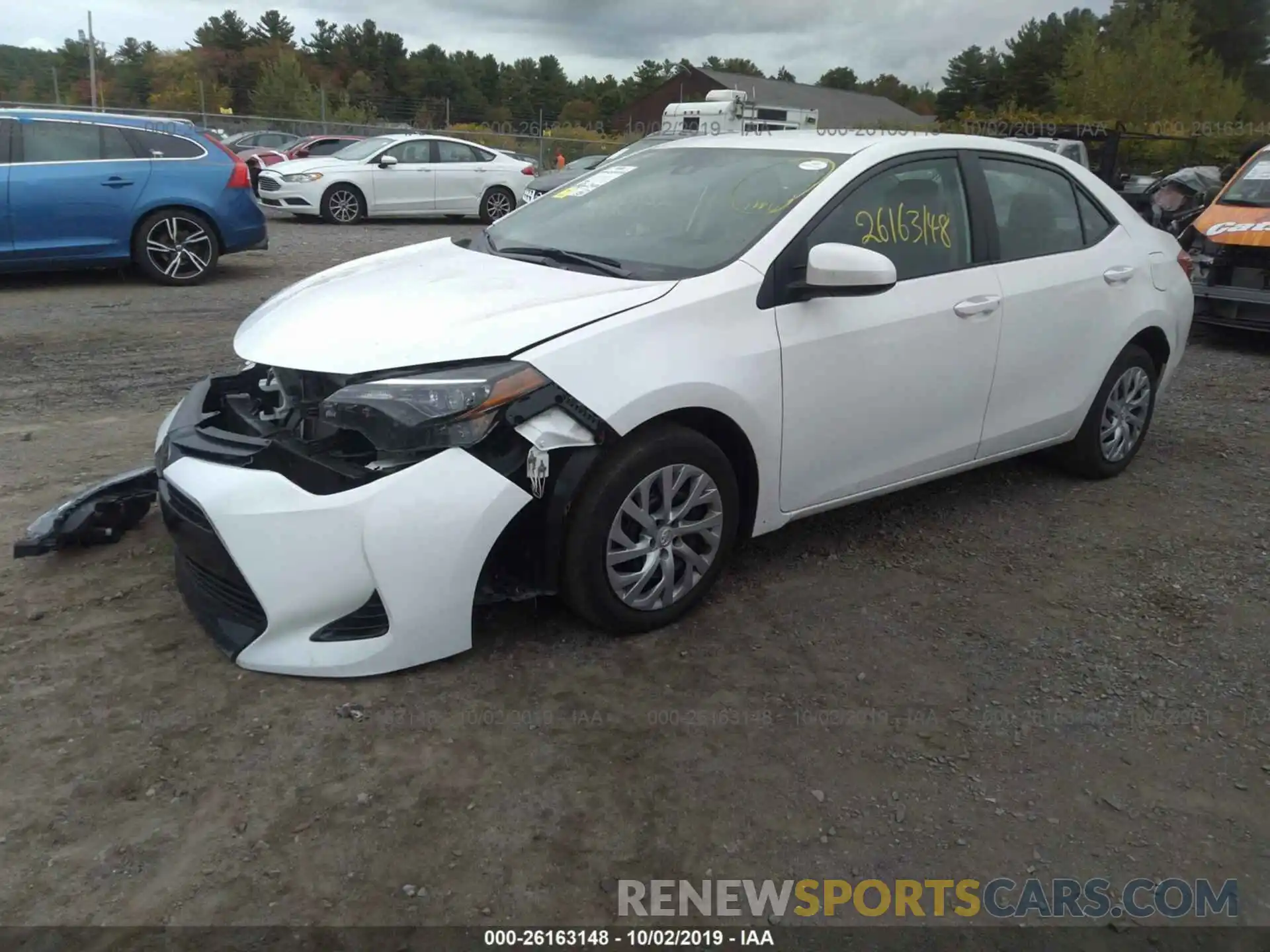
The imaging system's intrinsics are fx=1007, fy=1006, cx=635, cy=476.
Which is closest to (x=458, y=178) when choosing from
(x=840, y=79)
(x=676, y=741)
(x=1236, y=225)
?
(x=1236, y=225)

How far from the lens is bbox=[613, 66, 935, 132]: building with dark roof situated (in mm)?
53375

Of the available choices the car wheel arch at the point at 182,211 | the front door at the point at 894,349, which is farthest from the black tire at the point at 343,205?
the front door at the point at 894,349

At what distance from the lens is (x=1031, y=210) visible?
4.45 metres

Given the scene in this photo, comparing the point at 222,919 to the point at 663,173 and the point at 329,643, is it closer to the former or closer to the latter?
the point at 329,643

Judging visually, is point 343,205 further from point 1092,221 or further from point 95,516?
point 1092,221

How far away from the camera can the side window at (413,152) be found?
16328mm

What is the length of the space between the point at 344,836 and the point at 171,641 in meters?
1.15

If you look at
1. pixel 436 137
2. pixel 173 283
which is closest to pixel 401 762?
pixel 173 283

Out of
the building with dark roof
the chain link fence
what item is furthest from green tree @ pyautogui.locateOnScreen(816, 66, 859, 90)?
the chain link fence

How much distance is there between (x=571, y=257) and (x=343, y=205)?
43.8 feet

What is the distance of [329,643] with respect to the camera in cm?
298

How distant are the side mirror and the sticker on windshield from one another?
1.28 metres

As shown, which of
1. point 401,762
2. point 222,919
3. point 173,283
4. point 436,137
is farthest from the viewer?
point 436,137

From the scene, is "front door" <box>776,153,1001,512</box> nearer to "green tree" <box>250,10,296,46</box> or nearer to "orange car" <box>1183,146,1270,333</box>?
"orange car" <box>1183,146,1270,333</box>
